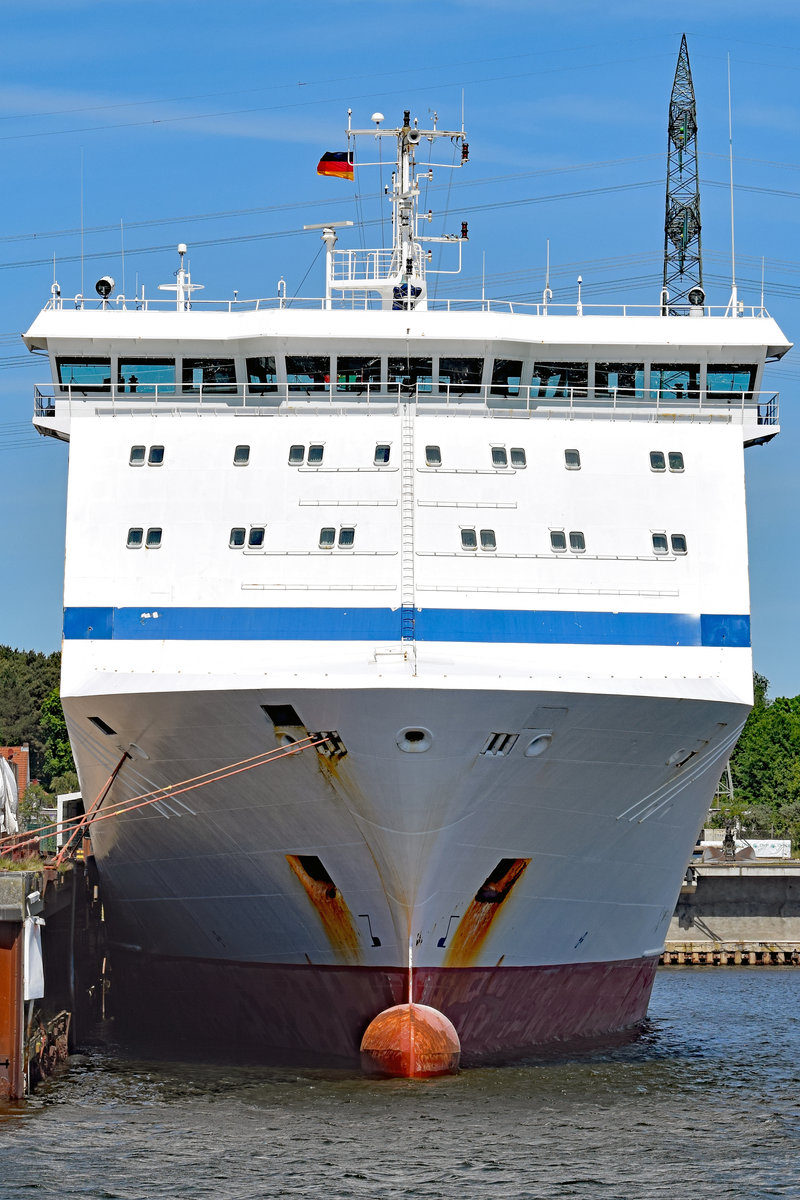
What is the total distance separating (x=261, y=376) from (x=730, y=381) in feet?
23.7

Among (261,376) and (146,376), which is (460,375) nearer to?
(261,376)

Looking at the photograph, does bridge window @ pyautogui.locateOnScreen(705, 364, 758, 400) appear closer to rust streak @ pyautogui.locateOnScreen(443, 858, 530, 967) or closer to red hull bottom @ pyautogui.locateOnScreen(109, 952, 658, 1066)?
rust streak @ pyautogui.locateOnScreen(443, 858, 530, 967)

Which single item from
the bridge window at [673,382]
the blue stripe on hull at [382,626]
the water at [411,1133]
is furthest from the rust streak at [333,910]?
the bridge window at [673,382]

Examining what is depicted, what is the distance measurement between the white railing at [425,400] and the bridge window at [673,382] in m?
0.04

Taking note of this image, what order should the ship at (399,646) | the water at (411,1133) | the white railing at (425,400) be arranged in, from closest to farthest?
1. the water at (411,1133)
2. the ship at (399,646)
3. the white railing at (425,400)

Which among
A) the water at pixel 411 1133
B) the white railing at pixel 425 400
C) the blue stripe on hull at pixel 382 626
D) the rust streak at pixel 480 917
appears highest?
the white railing at pixel 425 400

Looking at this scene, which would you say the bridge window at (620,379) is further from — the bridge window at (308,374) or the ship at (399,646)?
the bridge window at (308,374)

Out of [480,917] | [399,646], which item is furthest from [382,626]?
[480,917]

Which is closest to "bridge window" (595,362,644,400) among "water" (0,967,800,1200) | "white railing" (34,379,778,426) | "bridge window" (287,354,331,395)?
"white railing" (34,379,778,426)

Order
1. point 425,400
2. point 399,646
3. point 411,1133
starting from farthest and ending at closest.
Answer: point 425,400 < point 399,646 < point 411,1133

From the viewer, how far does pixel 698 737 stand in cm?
2336

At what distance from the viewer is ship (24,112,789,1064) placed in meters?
22.1

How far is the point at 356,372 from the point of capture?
25.4 metres

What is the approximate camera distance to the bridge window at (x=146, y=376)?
1017 inches
